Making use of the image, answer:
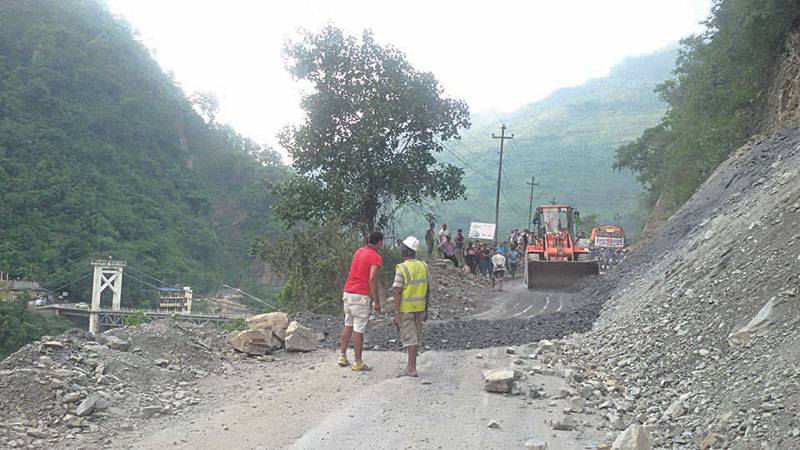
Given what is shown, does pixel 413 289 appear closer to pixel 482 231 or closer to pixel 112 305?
pixel 482 231

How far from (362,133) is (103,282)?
40.9 m

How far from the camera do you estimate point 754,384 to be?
5.02m

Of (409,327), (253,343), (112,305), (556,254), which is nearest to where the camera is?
(409,327)

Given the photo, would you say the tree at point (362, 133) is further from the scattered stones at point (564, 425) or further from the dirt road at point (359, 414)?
the scattered stones at point (564, 425)

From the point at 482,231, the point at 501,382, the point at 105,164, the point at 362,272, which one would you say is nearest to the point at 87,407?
the point at 362,272

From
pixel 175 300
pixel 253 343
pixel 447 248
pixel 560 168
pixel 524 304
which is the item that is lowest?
pixel 175 300

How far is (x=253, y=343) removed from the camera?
9.59 metres

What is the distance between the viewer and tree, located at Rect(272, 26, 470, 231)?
19328 millimetres

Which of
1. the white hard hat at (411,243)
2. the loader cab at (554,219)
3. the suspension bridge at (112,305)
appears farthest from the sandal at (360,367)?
the suspension bridge at (112,305)

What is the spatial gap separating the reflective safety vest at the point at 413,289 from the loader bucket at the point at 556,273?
15.0m

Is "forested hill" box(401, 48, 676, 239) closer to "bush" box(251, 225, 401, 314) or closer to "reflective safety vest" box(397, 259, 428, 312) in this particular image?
"bush" box(251, 225, 401, 314)

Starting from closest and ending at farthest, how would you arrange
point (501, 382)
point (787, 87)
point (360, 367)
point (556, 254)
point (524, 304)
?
point (501, 382)
point (360, 367)
point (787, 87)
point (524, 304)
point (556, 254)

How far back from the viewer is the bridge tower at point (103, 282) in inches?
1954

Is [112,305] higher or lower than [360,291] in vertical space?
lower
